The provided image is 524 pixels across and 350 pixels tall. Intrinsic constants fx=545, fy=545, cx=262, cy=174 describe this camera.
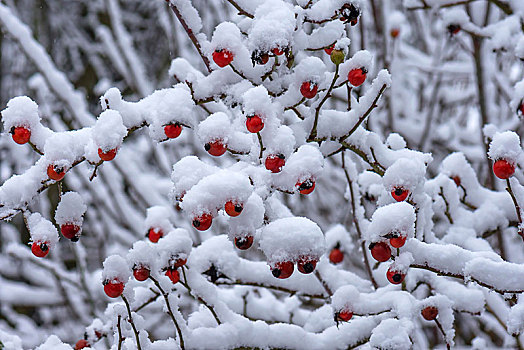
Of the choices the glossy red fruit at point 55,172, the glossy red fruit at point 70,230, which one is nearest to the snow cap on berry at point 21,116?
the glossy red fruit at point 55,172

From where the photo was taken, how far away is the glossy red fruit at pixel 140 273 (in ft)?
4.33

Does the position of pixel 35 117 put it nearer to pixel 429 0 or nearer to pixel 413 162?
pixel 413 162

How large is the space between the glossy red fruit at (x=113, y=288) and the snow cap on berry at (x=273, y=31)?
632 mm

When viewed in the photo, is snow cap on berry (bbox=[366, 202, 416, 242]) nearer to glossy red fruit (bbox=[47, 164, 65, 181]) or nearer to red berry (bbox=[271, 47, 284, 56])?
red berry (bbox=[271, 47, 284, 56])

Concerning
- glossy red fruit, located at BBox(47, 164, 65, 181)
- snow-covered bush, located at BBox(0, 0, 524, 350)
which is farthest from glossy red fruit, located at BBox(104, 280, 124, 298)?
glossy red fruit, located at BBox(47, 164, 65, 181)

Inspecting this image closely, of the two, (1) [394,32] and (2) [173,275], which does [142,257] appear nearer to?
(2) [173,275]

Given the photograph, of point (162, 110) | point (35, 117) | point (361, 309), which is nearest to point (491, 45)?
point (361, 309)

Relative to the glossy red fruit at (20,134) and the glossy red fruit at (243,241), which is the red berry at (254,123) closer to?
the glossy red fruit at (243,241)

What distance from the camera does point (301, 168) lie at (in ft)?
3.98

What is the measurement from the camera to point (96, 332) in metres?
1.62

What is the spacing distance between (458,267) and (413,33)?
176 inches

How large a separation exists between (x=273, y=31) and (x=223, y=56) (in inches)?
6.9

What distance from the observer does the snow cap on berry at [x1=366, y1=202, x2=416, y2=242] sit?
46.3 inches

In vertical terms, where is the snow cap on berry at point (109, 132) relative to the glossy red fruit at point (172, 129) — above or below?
below
